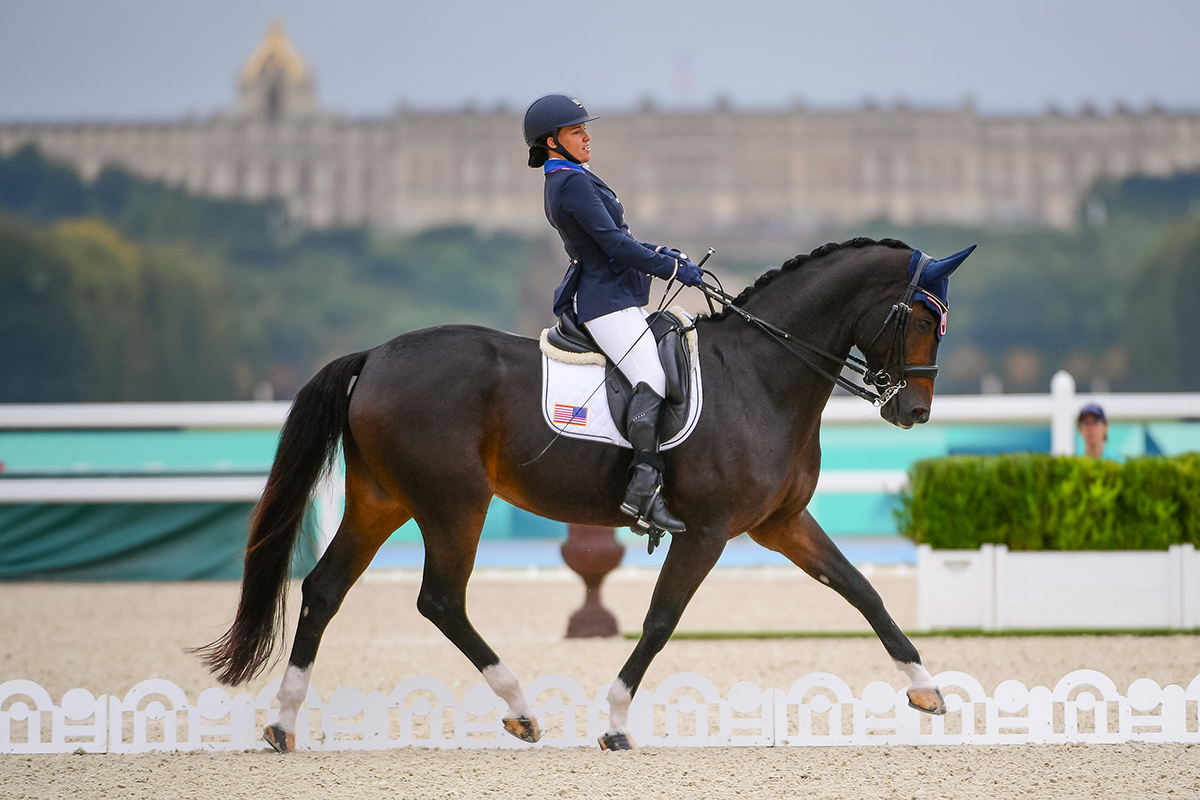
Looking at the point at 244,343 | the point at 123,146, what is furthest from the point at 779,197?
the point at 123,146

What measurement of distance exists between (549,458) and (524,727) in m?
0.93

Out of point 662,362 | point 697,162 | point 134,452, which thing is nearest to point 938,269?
point 662,362

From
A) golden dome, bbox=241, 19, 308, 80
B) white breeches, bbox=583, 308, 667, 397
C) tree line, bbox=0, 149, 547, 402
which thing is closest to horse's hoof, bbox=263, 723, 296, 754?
white breeches, bbox=583, 308, 667, 397

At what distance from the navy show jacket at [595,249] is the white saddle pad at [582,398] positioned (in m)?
0.17

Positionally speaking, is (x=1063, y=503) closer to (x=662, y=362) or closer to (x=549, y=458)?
(x=662, y=362)

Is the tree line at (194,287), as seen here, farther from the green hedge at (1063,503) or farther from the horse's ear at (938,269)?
the horse's ear at (938,269)

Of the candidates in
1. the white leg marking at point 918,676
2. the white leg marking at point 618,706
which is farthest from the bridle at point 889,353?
the white leg marking at point 618,706

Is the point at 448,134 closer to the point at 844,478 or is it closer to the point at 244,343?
the point at 244,343

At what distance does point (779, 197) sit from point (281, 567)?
76781 mm

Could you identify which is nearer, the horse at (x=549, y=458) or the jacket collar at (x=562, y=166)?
the horse at (x=549, y=458)

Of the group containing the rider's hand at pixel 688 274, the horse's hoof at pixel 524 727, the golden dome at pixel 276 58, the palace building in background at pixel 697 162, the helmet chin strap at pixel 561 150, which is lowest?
the horse's hoof at pixel 524 727

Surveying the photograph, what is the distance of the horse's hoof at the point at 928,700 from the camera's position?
Answer: 450 centimetres

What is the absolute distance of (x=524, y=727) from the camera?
4527mm

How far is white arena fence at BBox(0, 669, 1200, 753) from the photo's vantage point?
454cm
